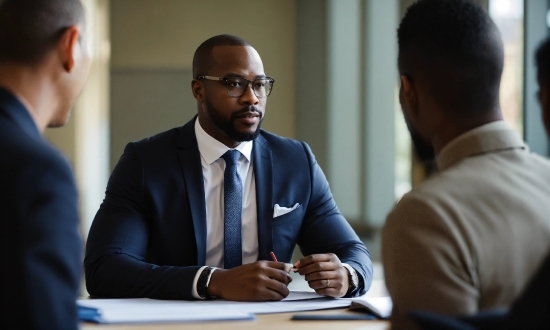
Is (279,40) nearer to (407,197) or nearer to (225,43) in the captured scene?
(225,43)

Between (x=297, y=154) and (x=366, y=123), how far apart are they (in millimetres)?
2570

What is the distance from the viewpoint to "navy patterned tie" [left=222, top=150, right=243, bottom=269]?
2.38 metres

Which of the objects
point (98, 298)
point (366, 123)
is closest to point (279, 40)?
point (366, 123)

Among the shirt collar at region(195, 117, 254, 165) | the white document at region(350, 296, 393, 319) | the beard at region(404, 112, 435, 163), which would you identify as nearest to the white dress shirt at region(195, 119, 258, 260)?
the shirt collar at region(195, 117, 254, 165)

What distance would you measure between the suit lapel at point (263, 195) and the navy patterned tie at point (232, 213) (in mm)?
70

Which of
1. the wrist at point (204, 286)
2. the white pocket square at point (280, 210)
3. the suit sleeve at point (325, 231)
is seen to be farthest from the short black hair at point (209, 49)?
the wrist at point (204, 286)

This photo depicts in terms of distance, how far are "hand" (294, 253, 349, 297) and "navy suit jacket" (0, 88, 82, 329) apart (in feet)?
3.04

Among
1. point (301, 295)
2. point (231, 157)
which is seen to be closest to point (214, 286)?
point (301, 295)

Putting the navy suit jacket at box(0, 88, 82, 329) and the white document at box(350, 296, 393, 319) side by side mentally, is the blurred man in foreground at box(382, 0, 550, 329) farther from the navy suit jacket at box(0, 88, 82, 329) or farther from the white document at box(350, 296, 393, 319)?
the navy suit jacket at box(0, 88, 82, 329)

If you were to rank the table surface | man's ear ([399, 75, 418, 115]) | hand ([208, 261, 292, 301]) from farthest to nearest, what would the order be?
hand ([208, 261, 292, 301]) → the table surface → man's ear ([399, 75, 418, 115])

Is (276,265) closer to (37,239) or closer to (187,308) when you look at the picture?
(187,308)

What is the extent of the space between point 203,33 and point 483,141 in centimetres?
429

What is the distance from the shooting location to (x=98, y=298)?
81.7 inches

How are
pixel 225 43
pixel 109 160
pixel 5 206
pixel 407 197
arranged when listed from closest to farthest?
pixel 5 206, pixel 407 197, pixel 225 43, pixel 109 160
